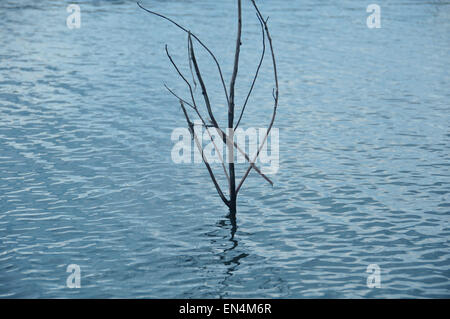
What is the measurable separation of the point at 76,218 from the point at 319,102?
1144 centimetres

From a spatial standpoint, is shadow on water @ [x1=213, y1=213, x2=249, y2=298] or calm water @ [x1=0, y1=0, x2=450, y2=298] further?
calm water @ [x1=0, y1=0, x2=450, y2=298]

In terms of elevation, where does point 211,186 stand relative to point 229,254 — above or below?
above

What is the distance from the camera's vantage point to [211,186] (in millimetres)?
15156

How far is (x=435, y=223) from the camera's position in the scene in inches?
504

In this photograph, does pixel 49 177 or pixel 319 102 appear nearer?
pixel 49 177

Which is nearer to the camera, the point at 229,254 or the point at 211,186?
the point at 229,254

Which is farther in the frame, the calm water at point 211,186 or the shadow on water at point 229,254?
the calm water at point 211,186

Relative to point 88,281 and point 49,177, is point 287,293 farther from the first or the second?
point 49,177

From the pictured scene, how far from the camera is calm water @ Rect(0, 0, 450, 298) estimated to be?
10.9m

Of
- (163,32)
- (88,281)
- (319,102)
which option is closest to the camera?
(88,281)

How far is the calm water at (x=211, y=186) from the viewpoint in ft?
35.7

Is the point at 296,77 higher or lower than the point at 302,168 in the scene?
higher
